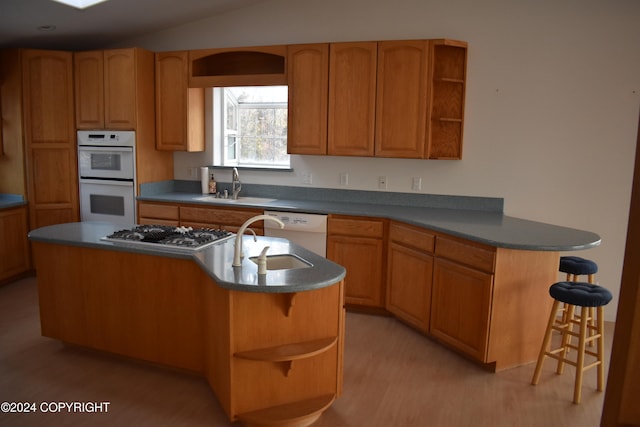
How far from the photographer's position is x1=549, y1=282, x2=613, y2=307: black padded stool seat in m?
2.75

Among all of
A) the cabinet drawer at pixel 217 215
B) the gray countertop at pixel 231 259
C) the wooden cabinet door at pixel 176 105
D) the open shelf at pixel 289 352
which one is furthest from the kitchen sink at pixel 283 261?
the wooden cabinet door at pixel 176 105

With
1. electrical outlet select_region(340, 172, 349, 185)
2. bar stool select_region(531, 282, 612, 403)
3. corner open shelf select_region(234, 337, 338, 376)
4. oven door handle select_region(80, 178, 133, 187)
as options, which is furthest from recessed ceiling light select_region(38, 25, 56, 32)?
bar stool select_region(531, 282, 612, 403)

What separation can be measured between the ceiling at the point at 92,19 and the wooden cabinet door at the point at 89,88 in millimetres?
243

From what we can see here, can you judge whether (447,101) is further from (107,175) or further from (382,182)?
(107,175)

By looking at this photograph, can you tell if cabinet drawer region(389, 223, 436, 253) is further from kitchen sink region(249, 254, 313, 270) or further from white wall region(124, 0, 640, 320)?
kitchen sink region(249, 254, 313, 270)

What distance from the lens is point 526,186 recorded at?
4.11 m

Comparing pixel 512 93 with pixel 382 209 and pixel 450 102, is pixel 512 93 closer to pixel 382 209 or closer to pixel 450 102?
pixel 450 102

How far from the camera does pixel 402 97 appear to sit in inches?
161

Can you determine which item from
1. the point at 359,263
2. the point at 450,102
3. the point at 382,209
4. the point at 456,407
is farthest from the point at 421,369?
the point at 450,102

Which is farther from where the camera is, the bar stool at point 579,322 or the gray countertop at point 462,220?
the gray countertop at point 462,220

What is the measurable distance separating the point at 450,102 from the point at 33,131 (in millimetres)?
3951

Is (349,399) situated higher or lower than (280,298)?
lower

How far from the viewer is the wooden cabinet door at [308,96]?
4.29m

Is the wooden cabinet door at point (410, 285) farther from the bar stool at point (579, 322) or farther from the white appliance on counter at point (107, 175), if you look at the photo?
the white appliance on counter at point (107, 175)
